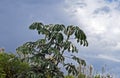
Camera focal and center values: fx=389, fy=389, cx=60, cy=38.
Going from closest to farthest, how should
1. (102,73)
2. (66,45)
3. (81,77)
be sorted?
(66,45), (81,77), (102,73)

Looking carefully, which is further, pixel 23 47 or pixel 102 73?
pixel 102 73

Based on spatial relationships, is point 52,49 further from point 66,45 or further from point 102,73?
point 102,73

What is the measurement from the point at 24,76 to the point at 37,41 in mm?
868

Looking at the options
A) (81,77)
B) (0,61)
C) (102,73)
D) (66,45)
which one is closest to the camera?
(66,45)

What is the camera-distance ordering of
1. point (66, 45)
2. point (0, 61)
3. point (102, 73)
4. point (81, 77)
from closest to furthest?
point (66, 45)
point (0, 61)
point (81, 77)
point (102, 73)

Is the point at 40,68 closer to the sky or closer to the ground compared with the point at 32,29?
closer to the ground

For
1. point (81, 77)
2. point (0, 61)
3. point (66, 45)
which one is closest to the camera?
point (66, 45)

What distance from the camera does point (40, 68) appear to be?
28.2 ft

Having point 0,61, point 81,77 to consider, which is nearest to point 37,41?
point 0,61

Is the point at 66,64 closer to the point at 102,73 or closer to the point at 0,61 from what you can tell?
the point at 0,61

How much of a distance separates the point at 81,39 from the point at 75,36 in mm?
148

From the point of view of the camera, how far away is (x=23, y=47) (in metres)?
8.37

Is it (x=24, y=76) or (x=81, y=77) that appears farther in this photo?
(x=81, y=77)

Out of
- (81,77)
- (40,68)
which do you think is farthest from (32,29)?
(81,77)
